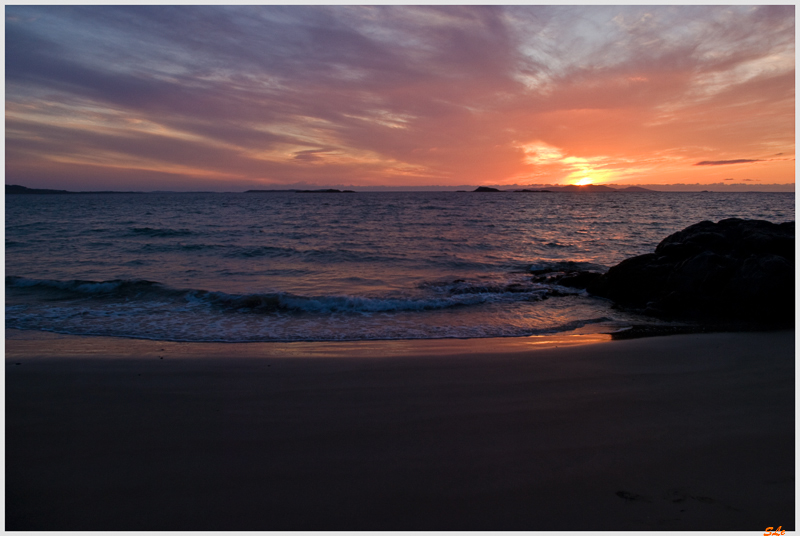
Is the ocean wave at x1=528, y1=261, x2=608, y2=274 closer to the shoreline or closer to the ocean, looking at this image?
the ocean

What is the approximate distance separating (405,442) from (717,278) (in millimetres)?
9145

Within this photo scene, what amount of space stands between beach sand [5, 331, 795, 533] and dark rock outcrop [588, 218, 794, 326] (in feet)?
9.76

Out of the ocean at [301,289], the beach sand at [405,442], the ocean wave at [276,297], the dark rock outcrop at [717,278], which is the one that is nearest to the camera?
the beach sand at [405,442]

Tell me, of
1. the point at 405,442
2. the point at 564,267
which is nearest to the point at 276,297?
the point at 405,442

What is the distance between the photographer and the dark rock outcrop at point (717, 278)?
843 cm

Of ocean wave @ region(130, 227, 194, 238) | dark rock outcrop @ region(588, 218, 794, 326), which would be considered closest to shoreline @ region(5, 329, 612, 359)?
dark rock outcrop @ region(588, 218, 794, 326)

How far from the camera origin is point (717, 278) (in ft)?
30.7

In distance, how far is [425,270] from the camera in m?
15.5

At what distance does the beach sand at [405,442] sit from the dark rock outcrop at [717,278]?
117 inches

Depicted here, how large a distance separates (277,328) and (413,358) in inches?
135

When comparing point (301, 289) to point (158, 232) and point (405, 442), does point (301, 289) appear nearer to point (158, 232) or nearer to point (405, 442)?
point (405, 442)

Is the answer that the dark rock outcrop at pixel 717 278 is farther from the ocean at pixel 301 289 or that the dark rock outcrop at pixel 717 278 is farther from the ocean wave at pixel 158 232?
the ocean wave at pixel 158 232

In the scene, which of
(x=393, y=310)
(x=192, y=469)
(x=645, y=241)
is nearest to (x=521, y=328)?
(x=393, y=310)

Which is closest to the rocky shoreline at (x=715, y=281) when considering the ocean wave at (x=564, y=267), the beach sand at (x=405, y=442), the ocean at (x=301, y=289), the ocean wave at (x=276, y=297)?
the ocean at (x=301, y=289)
